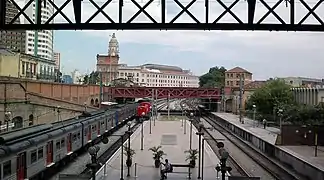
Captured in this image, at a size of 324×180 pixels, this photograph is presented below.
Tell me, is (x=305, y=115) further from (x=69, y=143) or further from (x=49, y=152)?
(x=49, y=152)

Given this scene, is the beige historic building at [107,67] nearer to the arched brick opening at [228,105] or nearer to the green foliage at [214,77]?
the green foliage at [214,77]

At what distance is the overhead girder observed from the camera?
8638 centimetres

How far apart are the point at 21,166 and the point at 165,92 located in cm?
7069

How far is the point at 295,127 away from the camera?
36.4 metres

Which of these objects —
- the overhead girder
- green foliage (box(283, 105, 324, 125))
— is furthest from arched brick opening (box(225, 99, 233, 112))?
green foliage (box(283, 105, 324, 125))

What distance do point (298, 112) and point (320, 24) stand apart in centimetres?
3178

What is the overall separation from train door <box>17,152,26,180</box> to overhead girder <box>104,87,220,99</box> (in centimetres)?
6742

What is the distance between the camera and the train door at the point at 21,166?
17.3 metres

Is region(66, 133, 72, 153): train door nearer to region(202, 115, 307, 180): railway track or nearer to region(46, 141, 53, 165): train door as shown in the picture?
region(46, 141, 53, 165): train door

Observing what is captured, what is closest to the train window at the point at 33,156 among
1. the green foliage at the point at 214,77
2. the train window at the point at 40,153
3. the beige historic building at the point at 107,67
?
the train window at the point at 40,153

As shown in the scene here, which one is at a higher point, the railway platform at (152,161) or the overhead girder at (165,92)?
the overhead girder at (165,92)

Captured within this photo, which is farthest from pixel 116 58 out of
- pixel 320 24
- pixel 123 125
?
pixel 320 24

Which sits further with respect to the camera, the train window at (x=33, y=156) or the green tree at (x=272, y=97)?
the green tree at (x=272, y=97)

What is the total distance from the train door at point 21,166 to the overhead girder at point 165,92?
2654 inches
